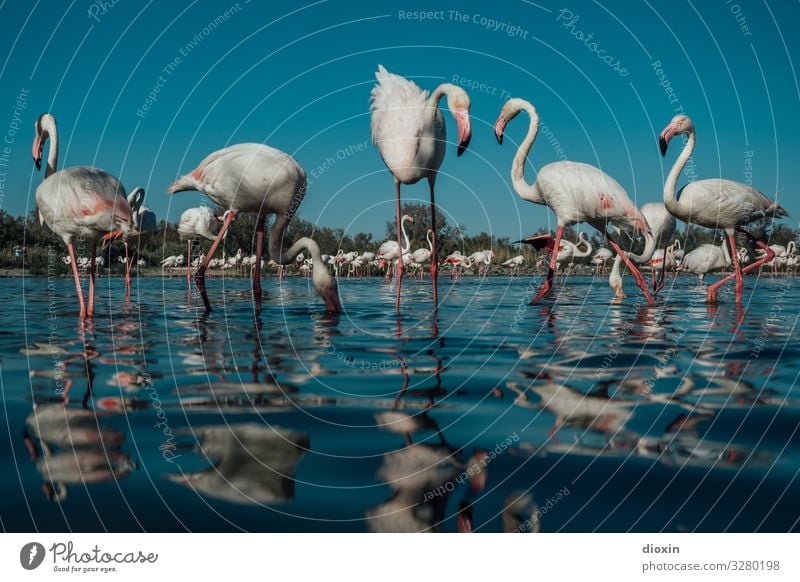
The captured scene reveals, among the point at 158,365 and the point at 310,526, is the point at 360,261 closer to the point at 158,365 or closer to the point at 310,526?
the point at 158,365

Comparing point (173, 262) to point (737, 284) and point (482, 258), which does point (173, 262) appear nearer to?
point (482, 258)

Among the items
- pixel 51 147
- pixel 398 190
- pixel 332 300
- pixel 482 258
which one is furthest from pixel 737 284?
pixel 482 258

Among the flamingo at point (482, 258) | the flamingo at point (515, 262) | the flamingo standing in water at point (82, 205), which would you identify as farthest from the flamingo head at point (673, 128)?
the flamingo at point (515, 262)

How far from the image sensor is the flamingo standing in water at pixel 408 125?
7820 millimetres

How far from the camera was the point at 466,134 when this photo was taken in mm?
7160

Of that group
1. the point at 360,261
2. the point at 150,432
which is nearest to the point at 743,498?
the point at 150,432

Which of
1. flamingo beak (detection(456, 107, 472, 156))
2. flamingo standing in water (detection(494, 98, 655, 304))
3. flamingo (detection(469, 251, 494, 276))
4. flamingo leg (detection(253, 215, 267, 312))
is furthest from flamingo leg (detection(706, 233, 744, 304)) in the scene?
flamingo (detection(469, 251, 494, 276))

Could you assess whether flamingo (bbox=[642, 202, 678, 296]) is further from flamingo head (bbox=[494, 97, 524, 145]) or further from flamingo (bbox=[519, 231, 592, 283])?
flamingo head (bbox=[494, 97, 524, 145])

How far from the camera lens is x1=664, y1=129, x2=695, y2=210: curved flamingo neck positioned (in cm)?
961

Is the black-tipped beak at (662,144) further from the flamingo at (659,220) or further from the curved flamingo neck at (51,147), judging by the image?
the curved flamingo neck at (51,147)

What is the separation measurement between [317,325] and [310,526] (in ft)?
15.0

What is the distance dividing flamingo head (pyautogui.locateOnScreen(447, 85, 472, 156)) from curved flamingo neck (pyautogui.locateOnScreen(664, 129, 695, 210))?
12.4 ft

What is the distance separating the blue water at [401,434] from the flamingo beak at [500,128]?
4.76 metres

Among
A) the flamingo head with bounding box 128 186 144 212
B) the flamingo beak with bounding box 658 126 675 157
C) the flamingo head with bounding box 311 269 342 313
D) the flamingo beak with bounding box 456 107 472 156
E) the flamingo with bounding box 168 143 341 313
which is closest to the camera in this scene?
the flamingo beak with bounding box 456 107 472 156
